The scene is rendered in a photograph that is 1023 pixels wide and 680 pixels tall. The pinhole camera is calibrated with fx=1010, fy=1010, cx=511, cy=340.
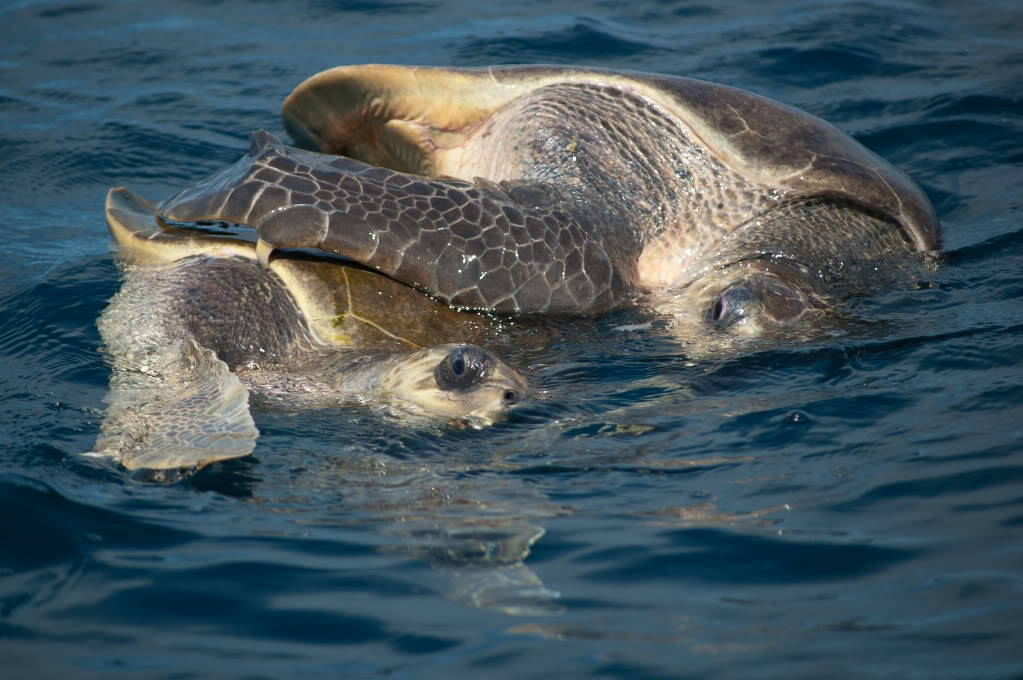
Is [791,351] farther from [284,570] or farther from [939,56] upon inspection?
[939,56]

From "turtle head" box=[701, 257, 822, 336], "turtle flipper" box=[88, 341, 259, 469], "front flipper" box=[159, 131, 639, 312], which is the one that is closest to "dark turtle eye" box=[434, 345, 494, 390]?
"front flipper" box=[159, 131, 639, 312]

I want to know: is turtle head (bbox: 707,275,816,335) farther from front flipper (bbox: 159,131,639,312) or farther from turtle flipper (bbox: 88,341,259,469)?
turtle flipper (bbox: 88,341,259,469)

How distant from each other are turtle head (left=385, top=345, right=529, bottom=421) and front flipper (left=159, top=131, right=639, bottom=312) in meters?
0.65

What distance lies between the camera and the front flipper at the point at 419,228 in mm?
4609

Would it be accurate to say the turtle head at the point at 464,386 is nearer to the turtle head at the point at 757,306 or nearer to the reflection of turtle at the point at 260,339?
the reflection of turtle at the point at 260,339

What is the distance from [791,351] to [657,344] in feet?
A: 2.08

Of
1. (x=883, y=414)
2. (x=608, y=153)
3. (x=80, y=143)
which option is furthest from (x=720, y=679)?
(x=80, y=143)

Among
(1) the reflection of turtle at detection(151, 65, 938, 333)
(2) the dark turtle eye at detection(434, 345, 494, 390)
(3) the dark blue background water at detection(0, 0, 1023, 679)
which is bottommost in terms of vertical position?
(3) the dark blue background water at detection(0, 0, 1023, 679)

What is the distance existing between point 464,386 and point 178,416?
113 centimetres

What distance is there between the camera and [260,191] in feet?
15.2

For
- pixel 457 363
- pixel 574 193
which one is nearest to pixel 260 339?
pixel 457 363

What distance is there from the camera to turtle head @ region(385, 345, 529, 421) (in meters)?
4.13

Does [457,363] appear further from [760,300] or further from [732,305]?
[760,300]

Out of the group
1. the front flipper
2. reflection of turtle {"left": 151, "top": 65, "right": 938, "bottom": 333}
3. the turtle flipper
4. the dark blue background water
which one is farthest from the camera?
reflection of turtle {"left": 151, "top": 65, "right": 938, "bottom": 333}
